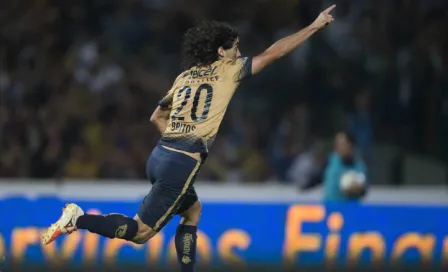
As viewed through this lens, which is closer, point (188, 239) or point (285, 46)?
point (285, 46)

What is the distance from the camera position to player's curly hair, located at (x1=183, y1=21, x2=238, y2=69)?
243 inches

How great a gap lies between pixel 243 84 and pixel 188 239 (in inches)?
212

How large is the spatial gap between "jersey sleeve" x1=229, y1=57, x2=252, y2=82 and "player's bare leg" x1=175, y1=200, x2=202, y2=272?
99 centimetres

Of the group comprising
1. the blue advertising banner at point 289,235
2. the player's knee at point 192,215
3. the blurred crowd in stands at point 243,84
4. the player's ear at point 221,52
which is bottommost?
the player's knee at point 192,215

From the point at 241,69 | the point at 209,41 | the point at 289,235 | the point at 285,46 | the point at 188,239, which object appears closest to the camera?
the point at 285,46

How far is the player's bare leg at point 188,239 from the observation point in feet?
20.8

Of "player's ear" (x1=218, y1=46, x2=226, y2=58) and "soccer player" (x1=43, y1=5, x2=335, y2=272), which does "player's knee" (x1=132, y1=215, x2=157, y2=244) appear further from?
"player's ear" (x1=218, y1=46, x2=226, y2=58)

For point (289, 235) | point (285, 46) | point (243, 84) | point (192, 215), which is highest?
point (243, 84)

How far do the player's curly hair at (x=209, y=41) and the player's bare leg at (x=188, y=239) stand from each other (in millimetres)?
1040

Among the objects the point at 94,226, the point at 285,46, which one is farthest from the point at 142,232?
the point at 285,46

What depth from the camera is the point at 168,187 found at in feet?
20.0

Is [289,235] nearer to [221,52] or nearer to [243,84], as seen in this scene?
[243,84]

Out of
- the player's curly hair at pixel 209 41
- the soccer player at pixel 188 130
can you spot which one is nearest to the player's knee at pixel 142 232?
the soccer player at pixel 188 130

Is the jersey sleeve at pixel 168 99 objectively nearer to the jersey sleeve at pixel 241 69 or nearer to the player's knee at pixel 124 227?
the jersey sleeve at pixel 241 69
